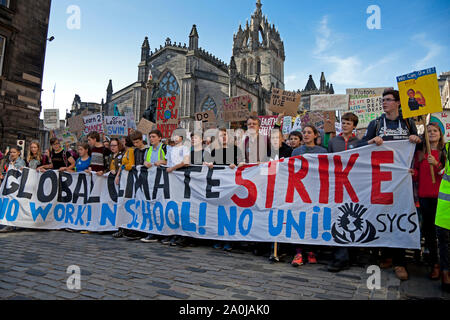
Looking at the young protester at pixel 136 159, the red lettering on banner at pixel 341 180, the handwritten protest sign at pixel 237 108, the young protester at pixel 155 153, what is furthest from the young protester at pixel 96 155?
the red lettering on banner at pixel 341 180

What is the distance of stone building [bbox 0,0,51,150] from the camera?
49.6 ft

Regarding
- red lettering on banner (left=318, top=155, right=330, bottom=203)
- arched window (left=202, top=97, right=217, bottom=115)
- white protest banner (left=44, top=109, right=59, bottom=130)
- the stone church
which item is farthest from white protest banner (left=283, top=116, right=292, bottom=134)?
arched window (left=202, top=97, right=217, bottom=115)

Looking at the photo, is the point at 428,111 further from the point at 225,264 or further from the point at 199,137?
the point at 199,137

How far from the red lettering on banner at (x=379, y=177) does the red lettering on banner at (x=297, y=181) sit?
928mm

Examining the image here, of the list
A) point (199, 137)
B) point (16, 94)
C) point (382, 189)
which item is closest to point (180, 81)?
point (16, 94)

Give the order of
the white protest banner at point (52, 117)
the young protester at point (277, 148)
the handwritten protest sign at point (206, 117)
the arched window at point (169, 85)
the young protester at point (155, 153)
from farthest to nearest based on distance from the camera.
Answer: the arched window at point (169, 85), the white protest banner at point (52, 117), the handwritten protest sign at point (206, 117), the young protester at point (155, 153), the young protester at point (277, 148)

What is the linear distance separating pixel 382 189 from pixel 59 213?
6650 millimetres

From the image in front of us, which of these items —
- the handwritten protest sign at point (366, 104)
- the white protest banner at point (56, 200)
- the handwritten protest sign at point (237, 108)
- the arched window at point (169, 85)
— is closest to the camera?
the white protest banner at point (56, 200)

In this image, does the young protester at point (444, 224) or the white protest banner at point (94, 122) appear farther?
the white protest banner at point (94, 122)

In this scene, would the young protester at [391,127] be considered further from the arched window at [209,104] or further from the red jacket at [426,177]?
the arched window at [209,104]

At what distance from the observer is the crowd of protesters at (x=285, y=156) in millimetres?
3678

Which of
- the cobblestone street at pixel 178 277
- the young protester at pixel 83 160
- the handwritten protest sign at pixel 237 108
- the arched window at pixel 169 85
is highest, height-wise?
the arched window at pixel 169 85

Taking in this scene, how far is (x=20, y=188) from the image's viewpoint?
6.91m
